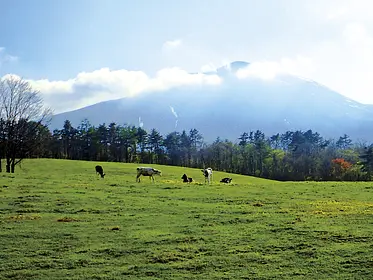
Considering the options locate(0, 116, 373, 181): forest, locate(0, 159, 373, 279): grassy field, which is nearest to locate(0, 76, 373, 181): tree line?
locate(0, 116, 373, 181): forest

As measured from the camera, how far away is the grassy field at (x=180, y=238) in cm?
944

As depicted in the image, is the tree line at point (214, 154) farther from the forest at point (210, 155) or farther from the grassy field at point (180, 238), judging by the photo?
the grassy field at point (180, 238)

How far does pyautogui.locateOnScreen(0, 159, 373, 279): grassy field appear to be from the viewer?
9.44 metres

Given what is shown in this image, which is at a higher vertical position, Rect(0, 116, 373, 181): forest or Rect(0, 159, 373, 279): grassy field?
Rect(0, 116, 373, 181): forest

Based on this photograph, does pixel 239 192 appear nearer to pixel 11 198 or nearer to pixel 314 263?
pixel 11 198

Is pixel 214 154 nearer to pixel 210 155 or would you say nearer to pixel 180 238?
pixel 210 155

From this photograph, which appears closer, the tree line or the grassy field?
the grassy field

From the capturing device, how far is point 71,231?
1325cm

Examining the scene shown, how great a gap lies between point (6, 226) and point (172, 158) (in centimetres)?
9479

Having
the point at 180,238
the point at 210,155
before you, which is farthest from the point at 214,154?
the point at 180,238

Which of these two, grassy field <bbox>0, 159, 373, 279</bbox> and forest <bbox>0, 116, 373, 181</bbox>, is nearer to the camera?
grassy field <bbox>0, 159, 373, 279</bbox>

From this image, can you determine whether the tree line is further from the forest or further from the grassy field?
the grassy field

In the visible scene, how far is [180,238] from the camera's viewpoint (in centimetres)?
1222

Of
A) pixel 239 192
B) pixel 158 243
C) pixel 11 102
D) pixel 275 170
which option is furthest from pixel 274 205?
pixel 275 170
